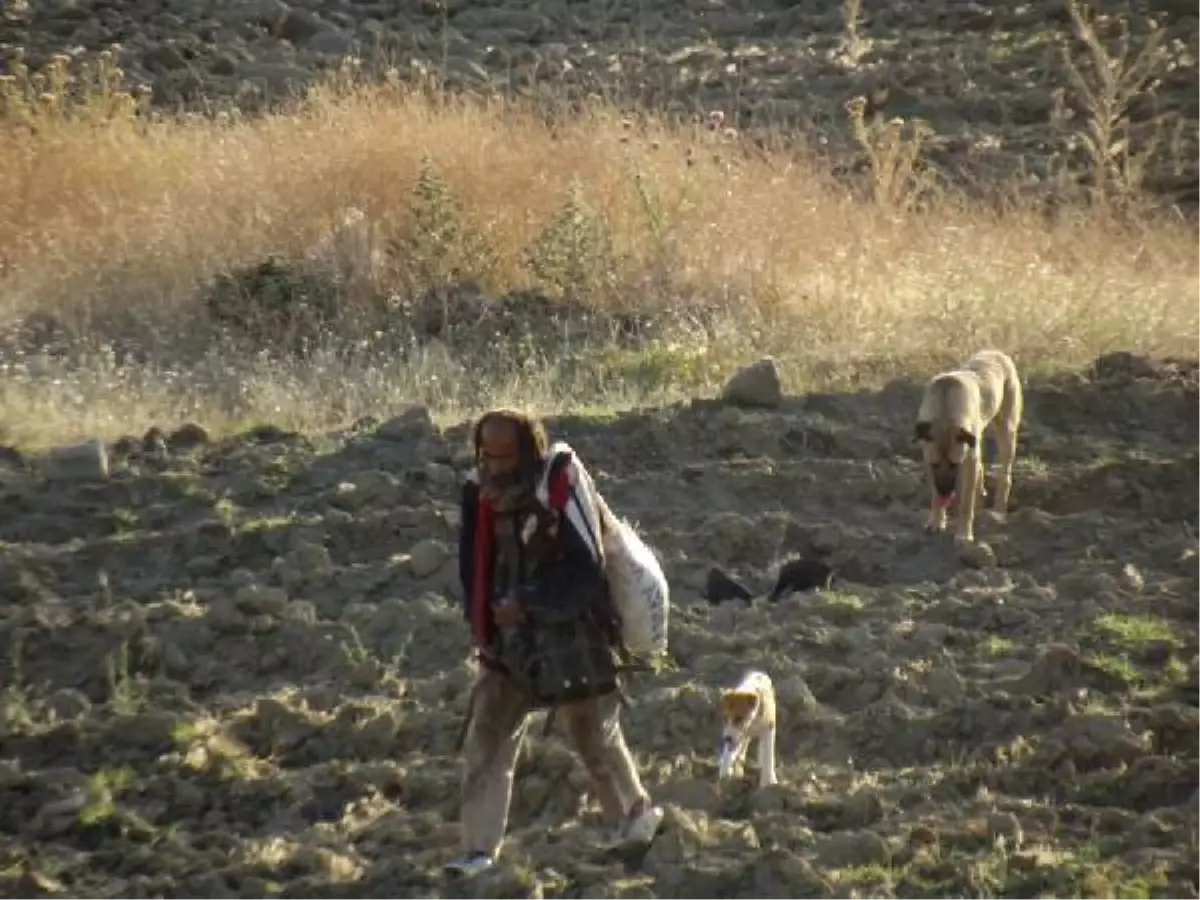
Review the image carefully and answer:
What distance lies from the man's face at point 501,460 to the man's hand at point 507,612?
27 cm

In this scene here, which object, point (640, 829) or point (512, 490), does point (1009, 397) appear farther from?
point (512, 490)

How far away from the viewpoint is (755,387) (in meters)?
10.8

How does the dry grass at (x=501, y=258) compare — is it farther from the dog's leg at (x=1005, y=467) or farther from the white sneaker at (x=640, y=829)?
the white sneaker at (x=640, y=829)

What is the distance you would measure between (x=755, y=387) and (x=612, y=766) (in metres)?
4.55

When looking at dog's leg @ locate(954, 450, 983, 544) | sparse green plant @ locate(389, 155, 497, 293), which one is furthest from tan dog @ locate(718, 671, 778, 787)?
sparse green plant @ locate(389, 155, 497, 293)

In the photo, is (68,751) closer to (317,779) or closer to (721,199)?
(317,779)

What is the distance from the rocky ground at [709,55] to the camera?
1834cm

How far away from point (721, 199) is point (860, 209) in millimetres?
1034

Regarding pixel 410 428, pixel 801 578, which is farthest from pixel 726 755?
pixel 410 428

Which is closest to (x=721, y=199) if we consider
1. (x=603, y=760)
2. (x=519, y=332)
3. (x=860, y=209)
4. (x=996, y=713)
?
(x=860, y=209)

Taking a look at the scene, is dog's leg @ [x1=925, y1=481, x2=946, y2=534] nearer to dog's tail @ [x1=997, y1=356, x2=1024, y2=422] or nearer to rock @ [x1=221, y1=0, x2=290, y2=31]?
dog's tail @ [x1=997, y1=356, x2=1024, y2=422]

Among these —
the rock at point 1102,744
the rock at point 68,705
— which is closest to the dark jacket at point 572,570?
the rock at point 1102,744

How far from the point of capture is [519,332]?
12789 millimetres

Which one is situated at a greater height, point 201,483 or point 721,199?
point 721,199
